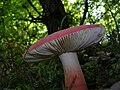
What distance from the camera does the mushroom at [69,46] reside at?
1624mm

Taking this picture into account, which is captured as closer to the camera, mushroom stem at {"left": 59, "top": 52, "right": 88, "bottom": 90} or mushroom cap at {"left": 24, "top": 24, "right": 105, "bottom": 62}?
mushroom cap at {"left": 24, "top": 24, "right": 105, "bottom": 62}

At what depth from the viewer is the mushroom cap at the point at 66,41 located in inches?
63.6

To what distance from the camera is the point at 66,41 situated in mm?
1763

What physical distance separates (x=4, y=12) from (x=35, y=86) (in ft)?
7.39

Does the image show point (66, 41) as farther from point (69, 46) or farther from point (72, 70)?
point (72, 70)

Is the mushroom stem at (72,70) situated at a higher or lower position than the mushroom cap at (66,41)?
lower

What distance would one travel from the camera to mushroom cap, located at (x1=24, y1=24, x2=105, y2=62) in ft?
5.30

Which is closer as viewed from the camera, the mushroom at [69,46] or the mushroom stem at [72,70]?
the mushroom at [69,46]

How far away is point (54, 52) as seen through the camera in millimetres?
1959

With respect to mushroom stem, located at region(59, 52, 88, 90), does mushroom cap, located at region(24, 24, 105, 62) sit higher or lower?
higher

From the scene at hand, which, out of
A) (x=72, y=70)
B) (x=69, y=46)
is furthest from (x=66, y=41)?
(x=72, y=70)

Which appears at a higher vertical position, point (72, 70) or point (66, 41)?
point (66, 41)

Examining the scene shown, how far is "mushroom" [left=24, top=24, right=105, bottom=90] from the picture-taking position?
1624 mm

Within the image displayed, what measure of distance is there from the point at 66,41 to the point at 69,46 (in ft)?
0.46
